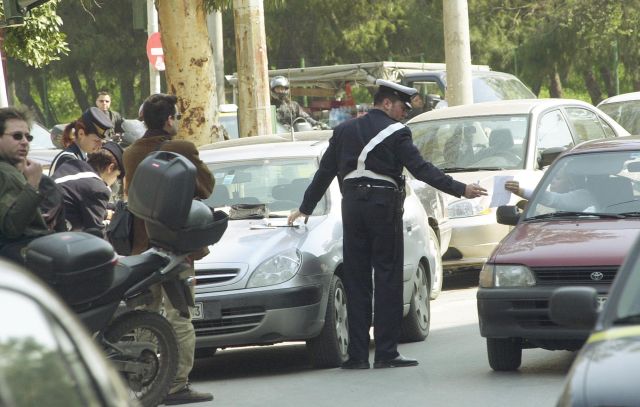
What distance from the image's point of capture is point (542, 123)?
15523 millimetres

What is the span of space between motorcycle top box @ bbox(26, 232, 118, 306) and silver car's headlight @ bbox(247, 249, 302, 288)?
2.43m

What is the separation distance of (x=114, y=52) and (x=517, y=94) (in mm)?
20960

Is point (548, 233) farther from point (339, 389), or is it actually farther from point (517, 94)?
point (517, 94)

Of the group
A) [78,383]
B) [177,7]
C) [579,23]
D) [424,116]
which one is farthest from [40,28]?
[579,23]

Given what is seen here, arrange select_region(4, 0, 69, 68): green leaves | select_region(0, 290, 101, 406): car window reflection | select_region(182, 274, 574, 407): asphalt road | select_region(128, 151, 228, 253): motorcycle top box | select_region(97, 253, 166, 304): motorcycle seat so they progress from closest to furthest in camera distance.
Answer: select_region(0, 290, 101, 406): car window reflection → select_region(97, 253, 166, 304): motorcycle seat → select_region(128, 151, 228, 253): motorcycle top box → select_region(182, 274, 574, 407): asphalt road → select_region(4, 0, 69, 68): green leaves

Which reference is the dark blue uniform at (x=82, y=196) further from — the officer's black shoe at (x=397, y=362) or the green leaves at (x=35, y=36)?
the green leaves at (x=35, y=36)

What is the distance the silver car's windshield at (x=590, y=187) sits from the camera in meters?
9.90

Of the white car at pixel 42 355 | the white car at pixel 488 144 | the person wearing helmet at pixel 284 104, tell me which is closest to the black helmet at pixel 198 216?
the white car at pixel 42 355

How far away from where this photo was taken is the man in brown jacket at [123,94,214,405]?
890cm

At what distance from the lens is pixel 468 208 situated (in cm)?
1509

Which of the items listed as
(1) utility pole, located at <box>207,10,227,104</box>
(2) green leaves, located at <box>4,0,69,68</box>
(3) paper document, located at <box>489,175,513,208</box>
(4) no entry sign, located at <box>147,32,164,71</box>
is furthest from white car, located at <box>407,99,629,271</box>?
(1) utility pole, located at <box>207,10,227,104</box>

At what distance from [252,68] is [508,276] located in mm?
9640

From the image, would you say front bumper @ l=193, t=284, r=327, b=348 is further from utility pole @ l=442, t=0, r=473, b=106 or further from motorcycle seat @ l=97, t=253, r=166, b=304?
utility pole @ l=442, t=0, r=473, b=106

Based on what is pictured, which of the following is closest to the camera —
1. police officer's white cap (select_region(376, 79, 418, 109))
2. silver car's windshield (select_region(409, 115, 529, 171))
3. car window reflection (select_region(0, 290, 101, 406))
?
car window reflection (select_region(0, 290, 101, 406))
